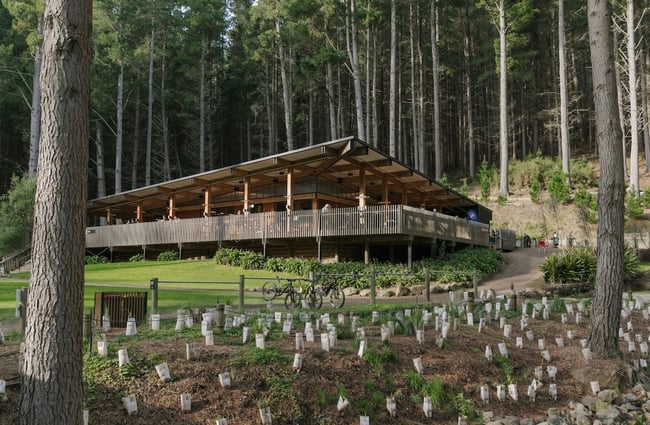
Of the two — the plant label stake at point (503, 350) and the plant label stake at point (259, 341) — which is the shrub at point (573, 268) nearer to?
the plant label stake at point (503, 350)

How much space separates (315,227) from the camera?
20.5 m

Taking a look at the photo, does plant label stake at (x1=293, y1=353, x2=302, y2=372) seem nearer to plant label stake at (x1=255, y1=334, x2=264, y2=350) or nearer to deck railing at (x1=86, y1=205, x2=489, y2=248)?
plant label stake at (x1=255, y1=334, x2=264, y2=350)

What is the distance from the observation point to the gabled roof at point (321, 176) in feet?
69.6

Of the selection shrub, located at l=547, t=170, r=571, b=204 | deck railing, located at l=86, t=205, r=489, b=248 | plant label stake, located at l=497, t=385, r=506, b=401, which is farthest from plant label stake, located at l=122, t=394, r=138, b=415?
shrub, located at l=547, t=170, r=571, b=204

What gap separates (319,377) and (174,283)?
10.6 m

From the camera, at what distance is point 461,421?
616cm

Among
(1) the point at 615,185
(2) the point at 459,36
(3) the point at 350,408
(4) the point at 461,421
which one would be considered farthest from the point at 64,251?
(2) the point at 459,36

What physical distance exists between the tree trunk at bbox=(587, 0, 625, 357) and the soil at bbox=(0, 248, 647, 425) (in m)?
0.56

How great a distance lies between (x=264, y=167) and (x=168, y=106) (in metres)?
27.4

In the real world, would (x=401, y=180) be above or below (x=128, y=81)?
below

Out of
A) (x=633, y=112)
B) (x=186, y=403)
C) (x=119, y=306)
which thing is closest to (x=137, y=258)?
(x=119, y=306)

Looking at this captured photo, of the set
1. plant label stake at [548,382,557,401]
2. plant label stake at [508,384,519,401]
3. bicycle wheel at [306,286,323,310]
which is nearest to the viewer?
plant label stake at [508,384,519,401]

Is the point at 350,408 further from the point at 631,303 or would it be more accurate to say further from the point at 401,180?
the point at 401,180

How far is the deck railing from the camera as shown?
1936 centimetres
